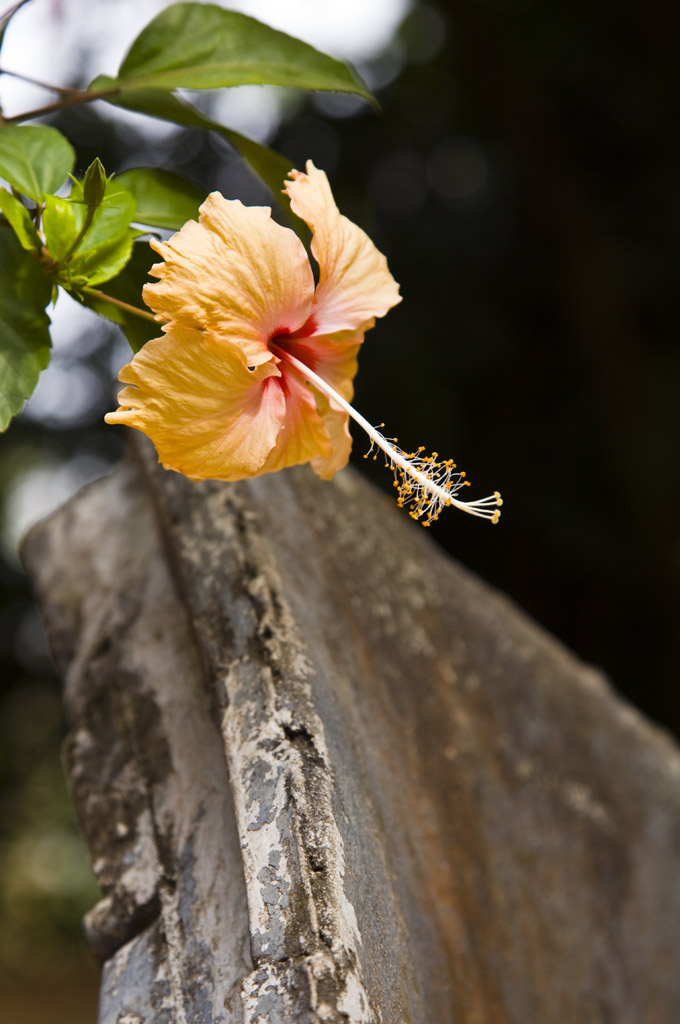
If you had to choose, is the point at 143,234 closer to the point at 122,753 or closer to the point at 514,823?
the point at 122,753

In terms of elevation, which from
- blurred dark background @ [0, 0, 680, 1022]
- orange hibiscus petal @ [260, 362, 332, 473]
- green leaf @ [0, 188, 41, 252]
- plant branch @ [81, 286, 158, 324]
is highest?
green leaf @ [0, 188, 41, 252]

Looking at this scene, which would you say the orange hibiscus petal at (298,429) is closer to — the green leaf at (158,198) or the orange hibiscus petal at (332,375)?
the orange hibiscus petal at (332,375)

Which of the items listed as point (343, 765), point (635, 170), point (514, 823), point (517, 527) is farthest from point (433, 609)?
point (635, 170)

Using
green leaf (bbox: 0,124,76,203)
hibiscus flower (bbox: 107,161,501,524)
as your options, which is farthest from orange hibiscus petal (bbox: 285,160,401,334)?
green leaf (bbox: 0,124,76,203)

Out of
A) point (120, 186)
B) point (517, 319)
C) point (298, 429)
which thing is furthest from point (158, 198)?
point (517, 319)

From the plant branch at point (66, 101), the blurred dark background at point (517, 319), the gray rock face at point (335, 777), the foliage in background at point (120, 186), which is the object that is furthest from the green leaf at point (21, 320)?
the blurred dark background at point (517, 319)

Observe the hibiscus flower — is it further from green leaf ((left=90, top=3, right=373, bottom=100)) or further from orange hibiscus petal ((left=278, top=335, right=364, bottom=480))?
green leaf ((left=90, top=3, right=373, bottom=100))
